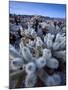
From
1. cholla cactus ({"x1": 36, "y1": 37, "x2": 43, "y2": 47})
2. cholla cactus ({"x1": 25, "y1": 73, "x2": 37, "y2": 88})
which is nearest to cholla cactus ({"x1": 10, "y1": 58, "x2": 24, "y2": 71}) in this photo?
cholla cactus ({"x1": 25, "y1": 73, "x2": 37, "y2": 88})

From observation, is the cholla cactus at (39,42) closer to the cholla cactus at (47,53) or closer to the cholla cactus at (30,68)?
the cholla cactus at (47,53)

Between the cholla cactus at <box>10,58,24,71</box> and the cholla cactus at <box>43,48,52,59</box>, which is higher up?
the cholla cactus at <box>43,48,52,59</box>

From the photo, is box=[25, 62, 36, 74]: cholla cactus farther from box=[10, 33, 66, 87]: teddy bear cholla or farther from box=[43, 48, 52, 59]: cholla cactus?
box=[43, 48, 52, 59]: cholla cactus

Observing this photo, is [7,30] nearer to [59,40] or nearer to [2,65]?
[2,65]

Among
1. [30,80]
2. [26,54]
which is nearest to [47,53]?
[26,54]

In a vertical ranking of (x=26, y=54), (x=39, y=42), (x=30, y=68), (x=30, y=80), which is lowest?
(x=30, y=80)

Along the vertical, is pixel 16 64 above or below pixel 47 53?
below

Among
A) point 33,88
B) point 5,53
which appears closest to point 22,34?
point 5,53

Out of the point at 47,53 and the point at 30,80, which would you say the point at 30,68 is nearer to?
the point at 30,80
